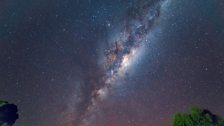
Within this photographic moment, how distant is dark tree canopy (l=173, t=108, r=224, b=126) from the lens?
183 feet

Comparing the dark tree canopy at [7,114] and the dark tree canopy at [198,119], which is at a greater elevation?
the dark tree canopy at [7,114]

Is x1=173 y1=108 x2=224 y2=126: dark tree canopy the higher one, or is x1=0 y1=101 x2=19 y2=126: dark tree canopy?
x1=0 y1=101 x2=19 y2=126: dark tree canopy

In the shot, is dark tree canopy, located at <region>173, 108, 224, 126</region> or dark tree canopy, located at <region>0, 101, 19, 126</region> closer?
dark tree canopy, located at <region>0, 101, 19, 126</region>

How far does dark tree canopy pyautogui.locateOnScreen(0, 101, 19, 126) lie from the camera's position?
A: 51750 millimetres

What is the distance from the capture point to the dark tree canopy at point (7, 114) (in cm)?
5175

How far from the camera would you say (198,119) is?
2206 inches

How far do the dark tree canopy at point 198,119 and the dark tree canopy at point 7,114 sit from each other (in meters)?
20.2

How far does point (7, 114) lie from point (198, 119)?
23648 millimetres

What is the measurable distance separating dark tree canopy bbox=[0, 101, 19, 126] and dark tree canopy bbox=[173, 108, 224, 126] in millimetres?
20199

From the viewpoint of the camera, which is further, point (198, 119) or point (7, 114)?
point (198, 119)

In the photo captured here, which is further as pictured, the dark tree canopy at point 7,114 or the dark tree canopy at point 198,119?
the dark tree canopy at point 198,119

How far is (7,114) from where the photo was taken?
173 ft

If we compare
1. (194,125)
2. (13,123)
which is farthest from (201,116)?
(13,123)

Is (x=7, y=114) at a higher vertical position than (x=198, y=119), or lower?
higher
